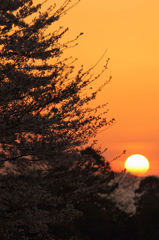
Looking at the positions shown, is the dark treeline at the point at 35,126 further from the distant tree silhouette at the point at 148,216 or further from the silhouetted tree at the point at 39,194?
the distant tree silhouette at the point at 148,216

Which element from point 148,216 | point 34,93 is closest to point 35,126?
point 34,93

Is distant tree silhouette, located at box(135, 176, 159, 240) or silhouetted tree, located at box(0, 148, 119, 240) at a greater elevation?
distant tree silhouette, located at box(135, 176, 159, 240)

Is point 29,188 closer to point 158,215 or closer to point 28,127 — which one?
point 28,127

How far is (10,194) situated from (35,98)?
2.27m

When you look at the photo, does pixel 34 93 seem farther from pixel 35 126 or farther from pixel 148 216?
pixel 148 216

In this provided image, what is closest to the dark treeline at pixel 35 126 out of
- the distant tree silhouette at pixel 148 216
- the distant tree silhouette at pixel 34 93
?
the distant tree silhouette at pixel 34 93

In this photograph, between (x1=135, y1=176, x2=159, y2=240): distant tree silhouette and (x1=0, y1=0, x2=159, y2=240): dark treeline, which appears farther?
(x1=135, y1=176, x2=159, y2=240): distant tree silhouette

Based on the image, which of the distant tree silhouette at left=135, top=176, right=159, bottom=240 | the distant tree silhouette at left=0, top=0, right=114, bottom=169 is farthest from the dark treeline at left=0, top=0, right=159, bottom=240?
the distant tree silhouette at left=135, top=176, right=159, bottom=240

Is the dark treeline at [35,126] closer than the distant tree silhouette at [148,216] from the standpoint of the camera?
Yes

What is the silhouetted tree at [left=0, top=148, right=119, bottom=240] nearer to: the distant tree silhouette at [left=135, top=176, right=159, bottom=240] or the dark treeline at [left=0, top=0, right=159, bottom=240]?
the dark treeline at [left=0, top=0, right=159, bottom=240]

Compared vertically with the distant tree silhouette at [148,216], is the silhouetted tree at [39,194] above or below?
below

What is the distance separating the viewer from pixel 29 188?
38.8 ft

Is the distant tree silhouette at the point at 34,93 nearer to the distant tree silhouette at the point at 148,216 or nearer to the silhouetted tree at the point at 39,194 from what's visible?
the silhouetted tree at the point at 39,194

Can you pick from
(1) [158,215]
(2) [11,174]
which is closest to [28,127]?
(2) [11,174]
